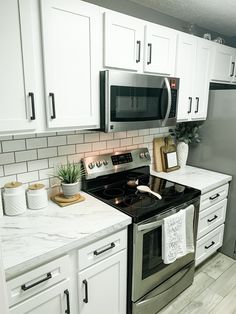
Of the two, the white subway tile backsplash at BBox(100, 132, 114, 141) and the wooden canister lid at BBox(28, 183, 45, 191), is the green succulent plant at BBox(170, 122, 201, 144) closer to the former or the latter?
the white subway tile backsplash at BBox(100, 132, 114, 141)

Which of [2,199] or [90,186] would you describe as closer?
[2,199]

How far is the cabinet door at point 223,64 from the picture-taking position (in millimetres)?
2262

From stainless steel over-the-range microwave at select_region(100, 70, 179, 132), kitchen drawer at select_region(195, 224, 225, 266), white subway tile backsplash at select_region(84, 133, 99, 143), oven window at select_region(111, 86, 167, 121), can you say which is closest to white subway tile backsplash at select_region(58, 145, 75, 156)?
white subway tile backsplash at select_region(84, 133, 99, 143)

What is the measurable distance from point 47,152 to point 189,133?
5.06 ft

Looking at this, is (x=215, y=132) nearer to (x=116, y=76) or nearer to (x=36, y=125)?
(x=116, y=76)

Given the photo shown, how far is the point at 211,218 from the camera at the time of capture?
223 cm

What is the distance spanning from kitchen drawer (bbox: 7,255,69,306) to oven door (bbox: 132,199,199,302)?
0.49 m

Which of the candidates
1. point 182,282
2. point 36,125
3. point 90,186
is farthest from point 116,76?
point 182,282

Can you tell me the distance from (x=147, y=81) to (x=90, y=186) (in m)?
0.92

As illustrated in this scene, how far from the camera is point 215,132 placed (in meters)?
2.37

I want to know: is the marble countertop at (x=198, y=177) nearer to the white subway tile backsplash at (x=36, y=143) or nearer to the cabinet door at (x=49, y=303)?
the white subway tile backsplash at (x=36, y=143)

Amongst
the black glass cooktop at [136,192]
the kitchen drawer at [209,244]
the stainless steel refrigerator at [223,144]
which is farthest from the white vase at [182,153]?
the kitchen drawer at [209,244]

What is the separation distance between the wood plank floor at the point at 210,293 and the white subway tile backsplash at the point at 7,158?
1.63 metres

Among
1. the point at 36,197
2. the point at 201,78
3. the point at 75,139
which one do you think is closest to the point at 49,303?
the point at 36,197
